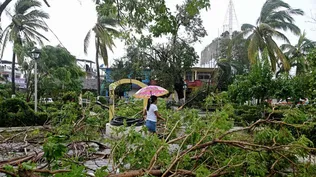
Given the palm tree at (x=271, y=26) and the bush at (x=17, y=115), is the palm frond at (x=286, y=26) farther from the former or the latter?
the bush at (x=17, y=115)

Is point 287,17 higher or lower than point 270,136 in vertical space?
higher

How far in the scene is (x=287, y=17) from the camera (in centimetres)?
2480

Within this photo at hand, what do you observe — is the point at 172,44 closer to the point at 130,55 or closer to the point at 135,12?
Answer: the point at 130,55

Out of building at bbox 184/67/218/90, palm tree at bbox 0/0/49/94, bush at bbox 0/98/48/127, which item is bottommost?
bush at bbox 0/98/48/127

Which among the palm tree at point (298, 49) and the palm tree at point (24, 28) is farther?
the palm tree at point (298, 49)

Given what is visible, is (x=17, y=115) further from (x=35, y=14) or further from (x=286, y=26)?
(x=286, y=26)

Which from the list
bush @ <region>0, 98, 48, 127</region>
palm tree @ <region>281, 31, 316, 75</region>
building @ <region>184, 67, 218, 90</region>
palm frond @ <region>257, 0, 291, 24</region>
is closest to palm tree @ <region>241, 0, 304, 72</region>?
palm frond @ <region>257, 0, 291, 24</region>

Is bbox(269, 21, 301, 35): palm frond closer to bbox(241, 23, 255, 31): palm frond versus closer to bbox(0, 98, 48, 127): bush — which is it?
bbox(241, 23, 255, 31): palm frond

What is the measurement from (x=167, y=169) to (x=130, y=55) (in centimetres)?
2558

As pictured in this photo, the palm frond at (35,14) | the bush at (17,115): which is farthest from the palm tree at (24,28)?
the bush at (17,115)

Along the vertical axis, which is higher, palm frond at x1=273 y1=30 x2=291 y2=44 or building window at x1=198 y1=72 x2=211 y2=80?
palm frond at x1=273 y1=30 x2=291 y2=44

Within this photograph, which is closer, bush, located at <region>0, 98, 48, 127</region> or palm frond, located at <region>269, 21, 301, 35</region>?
bush, located at <region>0, 98, 48, 127</region>

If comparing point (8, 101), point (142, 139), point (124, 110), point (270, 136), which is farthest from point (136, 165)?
point (8, 101)

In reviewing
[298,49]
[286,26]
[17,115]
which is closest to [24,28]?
[17,115]
